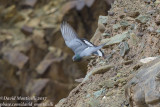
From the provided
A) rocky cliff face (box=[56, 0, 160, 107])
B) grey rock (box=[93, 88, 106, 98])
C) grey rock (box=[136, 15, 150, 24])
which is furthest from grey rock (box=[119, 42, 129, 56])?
grey rock (box=[93, 88, 106, 98])

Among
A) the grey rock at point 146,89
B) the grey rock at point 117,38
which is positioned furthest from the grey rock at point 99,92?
the grey rock at point 117,38

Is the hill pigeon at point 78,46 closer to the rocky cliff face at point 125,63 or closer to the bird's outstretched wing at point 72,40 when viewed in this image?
the bird's outstretched wing at point 72,40

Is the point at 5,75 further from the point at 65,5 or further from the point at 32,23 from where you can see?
the point at 65,5

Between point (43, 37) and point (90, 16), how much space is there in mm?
1975

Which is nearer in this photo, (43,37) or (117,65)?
(117,65)

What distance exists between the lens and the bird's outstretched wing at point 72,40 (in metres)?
4.82

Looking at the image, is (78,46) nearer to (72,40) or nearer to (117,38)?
(72,40)

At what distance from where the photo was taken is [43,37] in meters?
16.3

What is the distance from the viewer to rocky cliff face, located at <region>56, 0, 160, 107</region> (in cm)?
331

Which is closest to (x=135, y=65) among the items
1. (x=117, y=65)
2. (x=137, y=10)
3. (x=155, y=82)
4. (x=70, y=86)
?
(x=117, y=65)

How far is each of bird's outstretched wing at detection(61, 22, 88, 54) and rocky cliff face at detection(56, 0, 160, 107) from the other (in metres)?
0.28

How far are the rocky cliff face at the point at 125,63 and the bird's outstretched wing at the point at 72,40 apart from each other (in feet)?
0.93

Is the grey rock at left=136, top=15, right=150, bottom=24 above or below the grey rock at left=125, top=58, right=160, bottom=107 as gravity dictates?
above

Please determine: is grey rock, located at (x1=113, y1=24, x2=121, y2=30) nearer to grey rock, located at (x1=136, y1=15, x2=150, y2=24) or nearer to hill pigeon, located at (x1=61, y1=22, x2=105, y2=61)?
grey rock, located at (x1=136, y1=15, x2=150, y2=24)
